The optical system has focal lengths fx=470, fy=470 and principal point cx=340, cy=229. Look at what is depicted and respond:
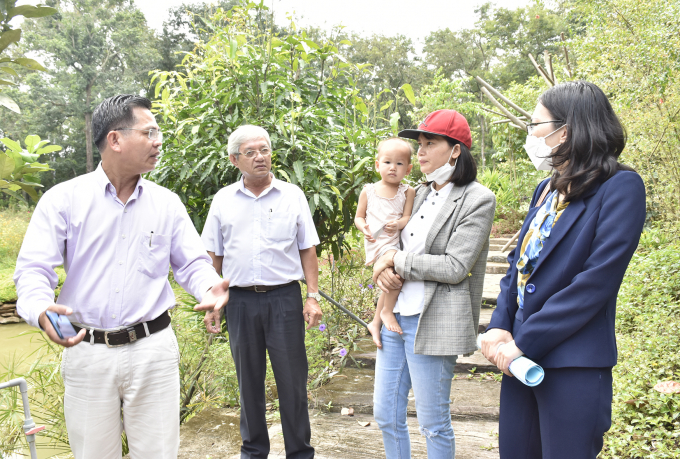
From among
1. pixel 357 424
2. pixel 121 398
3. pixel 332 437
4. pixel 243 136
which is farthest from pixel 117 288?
pixel 357 424

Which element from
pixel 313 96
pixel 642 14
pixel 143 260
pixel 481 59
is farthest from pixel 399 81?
pixel 143 260

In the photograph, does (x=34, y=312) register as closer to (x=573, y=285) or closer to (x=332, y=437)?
(x=573, y=285)

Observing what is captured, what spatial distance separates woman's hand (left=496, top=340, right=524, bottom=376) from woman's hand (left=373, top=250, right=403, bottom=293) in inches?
24.1

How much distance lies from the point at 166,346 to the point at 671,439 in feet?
9.10

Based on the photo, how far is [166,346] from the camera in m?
1.93

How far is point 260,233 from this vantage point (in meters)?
2.63

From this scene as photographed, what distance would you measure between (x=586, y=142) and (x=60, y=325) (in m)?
1.78

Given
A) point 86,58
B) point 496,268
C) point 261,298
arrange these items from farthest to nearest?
point 86,58, point 496,268, point 261,298

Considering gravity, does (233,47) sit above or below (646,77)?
below

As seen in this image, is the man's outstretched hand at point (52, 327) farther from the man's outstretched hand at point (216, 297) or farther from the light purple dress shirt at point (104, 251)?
the man's outstretched hand at point (216, 297)

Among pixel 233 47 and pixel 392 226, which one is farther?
pixel 233 47

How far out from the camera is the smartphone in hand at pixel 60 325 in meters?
1.49

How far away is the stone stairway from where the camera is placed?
A: 3.01m

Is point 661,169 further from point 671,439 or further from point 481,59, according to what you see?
point 481,59
